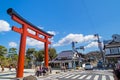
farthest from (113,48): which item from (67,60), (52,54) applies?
(52,54)

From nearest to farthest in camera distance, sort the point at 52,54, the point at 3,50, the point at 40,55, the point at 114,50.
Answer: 1. the point at 114,50
2. the point at 3,50
3. the point at 40,55
4. the point at 52,54

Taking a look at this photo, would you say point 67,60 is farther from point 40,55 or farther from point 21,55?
point 21,55

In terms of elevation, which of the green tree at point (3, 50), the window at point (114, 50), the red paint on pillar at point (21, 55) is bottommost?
the red paint on pillar at point (21, 55)

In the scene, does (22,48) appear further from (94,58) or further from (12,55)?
(94,58)

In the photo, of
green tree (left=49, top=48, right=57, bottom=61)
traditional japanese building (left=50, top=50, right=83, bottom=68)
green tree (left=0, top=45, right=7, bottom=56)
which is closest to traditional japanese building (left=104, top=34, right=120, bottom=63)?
traditional japanese building (left=50, top=50, right=83, bottom=68)

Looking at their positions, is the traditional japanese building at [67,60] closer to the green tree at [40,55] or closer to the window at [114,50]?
the green tree at [40,55]

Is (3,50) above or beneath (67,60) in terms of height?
above

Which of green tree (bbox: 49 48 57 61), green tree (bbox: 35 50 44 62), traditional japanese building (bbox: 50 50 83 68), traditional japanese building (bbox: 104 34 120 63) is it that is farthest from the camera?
green tree (bbox: 49 48 57 61)

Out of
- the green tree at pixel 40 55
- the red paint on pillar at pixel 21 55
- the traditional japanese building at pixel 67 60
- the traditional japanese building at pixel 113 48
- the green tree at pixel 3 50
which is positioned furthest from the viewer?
the green tree at pixel 40 55

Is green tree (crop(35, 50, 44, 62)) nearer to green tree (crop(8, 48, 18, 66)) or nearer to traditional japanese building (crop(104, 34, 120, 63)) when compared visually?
green tree (crop(8, 48, 18, 66))

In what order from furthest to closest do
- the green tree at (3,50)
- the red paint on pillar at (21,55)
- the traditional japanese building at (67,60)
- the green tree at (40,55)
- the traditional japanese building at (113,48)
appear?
1. the green tree at (40,55)
2. the green tree at (3,50)
3. the traditional japanese building at (67,60)
4. the traditional japanese building at (113,48)
5. the red paint on pillar at (21,55)

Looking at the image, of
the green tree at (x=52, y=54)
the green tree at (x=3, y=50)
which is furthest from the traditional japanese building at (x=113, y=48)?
the green tree at (x=3, y=50)

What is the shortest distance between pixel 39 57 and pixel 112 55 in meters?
27.5

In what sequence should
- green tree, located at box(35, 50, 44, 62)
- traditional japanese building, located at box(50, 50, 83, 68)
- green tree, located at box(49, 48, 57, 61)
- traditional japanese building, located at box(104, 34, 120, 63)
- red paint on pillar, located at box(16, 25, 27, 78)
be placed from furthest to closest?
green tree, located at box(49, 48, 57, 61)
green tree, located at box(35, 50, 44, 62)
traditional japanese building, located at box(50, 50, 83, 68)
traditional japanese building, located at box(104, 34, 120, 63)
red paint on pillar, located at box(16, 25, 27, 78)
